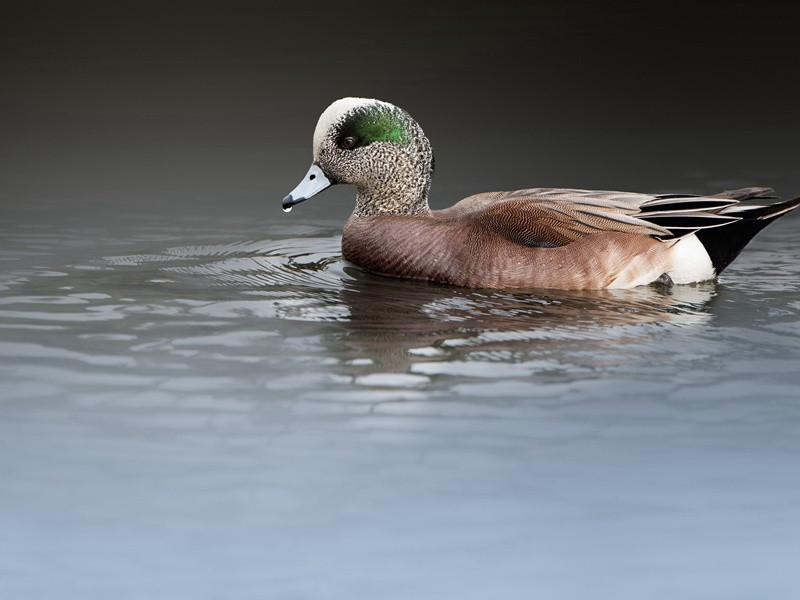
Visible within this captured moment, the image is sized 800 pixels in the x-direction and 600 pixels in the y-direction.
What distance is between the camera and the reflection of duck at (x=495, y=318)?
501 centimetres

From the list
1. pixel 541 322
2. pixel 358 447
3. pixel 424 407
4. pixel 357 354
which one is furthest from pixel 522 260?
pixel 358 447

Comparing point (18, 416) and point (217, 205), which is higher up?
point (217, 205)

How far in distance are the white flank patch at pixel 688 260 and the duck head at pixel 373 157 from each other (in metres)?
1.21

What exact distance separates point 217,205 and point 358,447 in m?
3.98

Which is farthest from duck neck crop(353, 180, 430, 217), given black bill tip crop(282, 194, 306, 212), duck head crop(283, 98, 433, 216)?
black bill tip crop(282, 194, 306, 212)

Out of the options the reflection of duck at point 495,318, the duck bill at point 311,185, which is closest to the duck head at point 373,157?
the duck bill at point 311,185

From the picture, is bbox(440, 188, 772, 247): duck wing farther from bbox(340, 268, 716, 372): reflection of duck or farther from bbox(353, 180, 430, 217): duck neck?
bbox(353, 180, 430, 217): duck neck

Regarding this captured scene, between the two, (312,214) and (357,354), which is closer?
(357,354)

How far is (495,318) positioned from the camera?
214 inches

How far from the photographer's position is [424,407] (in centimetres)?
438

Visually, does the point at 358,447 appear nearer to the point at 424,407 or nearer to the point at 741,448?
the point at 424,407

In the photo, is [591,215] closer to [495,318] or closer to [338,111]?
[495,318]

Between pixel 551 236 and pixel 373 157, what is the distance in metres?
1.02

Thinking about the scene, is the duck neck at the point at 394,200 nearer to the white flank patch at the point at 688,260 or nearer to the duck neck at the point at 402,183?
the duck neck at the point at 402,183
